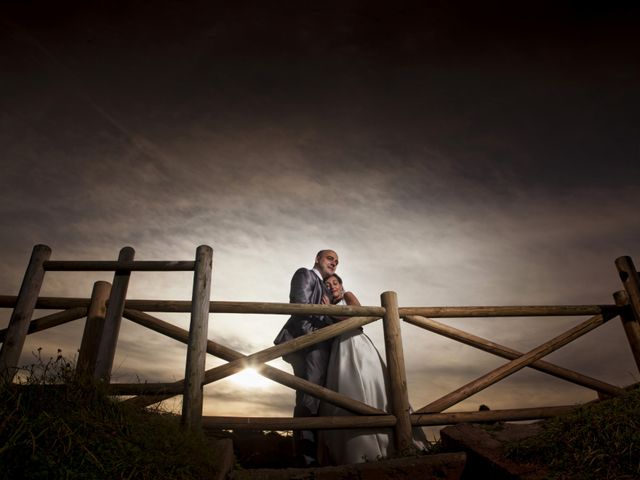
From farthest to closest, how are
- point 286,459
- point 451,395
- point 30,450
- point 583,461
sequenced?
point 286,459 < point 451,395 < point 583,461 < point 30,450

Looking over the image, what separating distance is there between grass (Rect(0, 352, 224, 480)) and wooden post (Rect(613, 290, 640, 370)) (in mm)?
5079

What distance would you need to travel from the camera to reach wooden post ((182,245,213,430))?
2984 millimetres

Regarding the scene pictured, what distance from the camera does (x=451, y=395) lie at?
400 centimetres

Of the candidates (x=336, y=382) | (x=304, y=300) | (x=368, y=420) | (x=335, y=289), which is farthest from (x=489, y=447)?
(x=335, y=289)

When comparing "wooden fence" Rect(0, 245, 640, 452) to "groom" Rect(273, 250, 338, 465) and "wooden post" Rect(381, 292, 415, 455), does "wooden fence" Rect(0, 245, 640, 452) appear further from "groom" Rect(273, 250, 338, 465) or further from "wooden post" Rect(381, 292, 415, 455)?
"groom" Rect(273, 250, 338, 465)

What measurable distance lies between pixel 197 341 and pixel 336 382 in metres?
1.69

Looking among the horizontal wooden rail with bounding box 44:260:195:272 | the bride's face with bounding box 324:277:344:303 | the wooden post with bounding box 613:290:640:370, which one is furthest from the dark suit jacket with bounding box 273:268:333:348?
the wooden post with bounding box 613:290:640:370

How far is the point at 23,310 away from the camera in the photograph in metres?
3.30

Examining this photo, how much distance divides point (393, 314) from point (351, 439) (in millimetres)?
1303

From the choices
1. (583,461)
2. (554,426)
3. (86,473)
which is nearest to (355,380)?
(554,426)

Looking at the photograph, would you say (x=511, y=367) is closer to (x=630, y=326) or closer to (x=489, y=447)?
(x=489, y=447)

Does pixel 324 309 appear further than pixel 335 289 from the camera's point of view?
No

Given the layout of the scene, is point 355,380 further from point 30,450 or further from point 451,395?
point 30,450

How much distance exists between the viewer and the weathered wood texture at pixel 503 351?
14.3 ft
